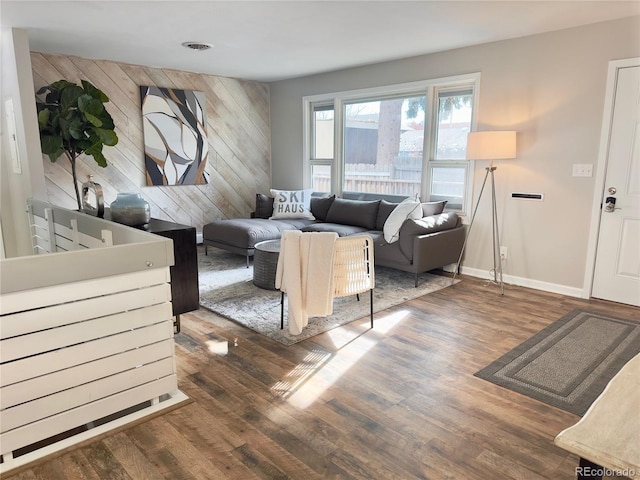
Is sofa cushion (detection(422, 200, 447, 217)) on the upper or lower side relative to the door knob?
lower

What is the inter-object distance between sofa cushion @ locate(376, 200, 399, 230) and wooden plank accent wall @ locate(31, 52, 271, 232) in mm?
2456

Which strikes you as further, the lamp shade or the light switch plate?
the lamp shade

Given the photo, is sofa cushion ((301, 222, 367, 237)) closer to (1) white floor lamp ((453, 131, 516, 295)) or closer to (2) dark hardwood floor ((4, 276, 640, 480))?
(1) white floor lamp ((453, 131, 516, 295))

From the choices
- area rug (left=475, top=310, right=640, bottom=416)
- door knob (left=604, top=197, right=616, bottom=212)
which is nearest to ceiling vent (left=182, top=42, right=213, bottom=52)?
area rug (left=475, top=310, right=640, bottom=416)

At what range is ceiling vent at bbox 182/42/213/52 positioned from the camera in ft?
14.1

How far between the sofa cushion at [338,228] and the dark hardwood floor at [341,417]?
173cm

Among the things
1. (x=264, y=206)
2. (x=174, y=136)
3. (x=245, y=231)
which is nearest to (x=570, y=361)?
(x=245, y=231)

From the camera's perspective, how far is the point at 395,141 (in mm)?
5379

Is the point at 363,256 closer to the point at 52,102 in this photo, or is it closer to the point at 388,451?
the point at 388,451

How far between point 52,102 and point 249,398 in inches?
144

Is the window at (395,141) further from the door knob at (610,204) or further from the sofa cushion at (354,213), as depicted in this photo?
the door knob at (610,204)

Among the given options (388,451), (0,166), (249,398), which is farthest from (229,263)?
→ (388,451)

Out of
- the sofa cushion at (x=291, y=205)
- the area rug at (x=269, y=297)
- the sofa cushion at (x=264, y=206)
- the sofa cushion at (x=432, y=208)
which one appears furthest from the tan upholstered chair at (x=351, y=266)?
the sofa cushion at (x=264, y=206)

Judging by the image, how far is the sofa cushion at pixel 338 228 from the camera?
192 inches
